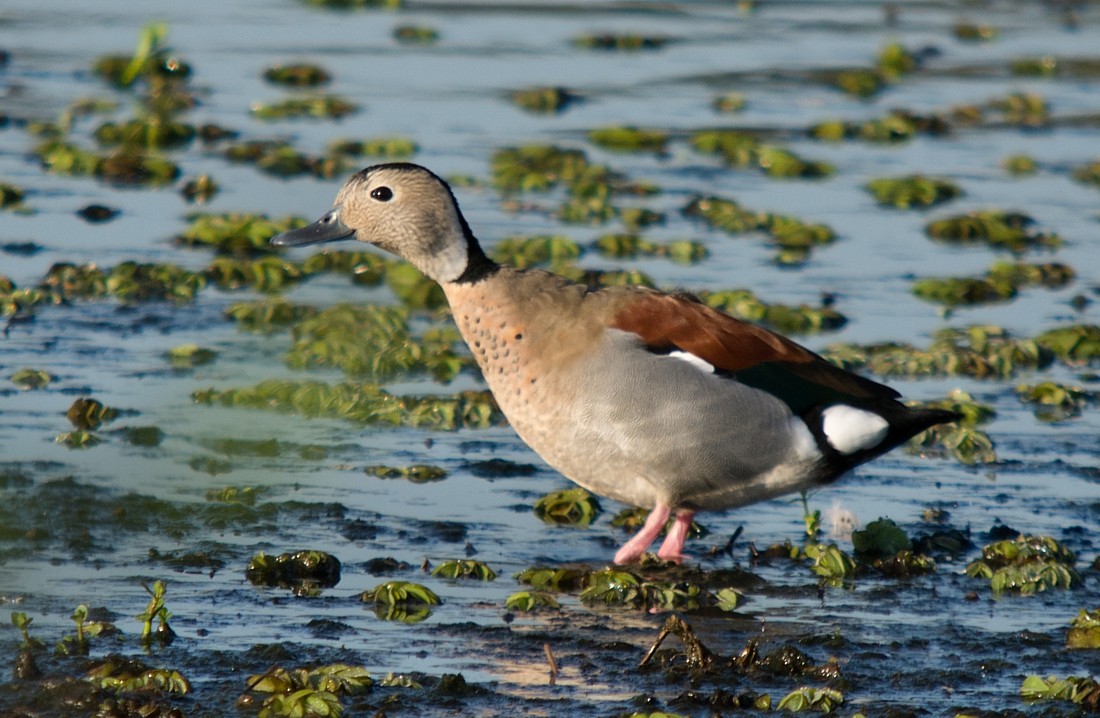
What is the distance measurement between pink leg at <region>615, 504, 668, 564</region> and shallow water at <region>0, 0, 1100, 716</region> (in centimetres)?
13

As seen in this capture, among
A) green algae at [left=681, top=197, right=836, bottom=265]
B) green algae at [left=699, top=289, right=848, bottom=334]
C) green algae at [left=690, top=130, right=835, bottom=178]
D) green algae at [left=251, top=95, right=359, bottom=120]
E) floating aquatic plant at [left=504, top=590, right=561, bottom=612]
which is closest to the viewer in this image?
floating aquatic plant at [left=504, top=590, right=561, bottom=612]

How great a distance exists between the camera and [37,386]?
8.07 m

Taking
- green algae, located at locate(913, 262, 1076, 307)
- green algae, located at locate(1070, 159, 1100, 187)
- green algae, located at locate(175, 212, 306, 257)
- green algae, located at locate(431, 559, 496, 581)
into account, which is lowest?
green algae, located at locate(431, 559, 496, 581)

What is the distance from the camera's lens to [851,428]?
666cm

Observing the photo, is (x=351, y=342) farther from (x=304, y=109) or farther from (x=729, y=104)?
(x=729, y=104)

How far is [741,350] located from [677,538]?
77cm

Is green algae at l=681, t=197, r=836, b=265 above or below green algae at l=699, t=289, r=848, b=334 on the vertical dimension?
above

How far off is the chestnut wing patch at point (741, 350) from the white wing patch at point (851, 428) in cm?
5

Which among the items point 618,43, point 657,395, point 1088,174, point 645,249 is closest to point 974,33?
point 618,43

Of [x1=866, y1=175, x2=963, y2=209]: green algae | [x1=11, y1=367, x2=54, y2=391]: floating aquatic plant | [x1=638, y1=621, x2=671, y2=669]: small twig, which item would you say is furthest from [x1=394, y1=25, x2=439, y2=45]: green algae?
[x1=638, y1=621, x2=671, y2=669]: small twig

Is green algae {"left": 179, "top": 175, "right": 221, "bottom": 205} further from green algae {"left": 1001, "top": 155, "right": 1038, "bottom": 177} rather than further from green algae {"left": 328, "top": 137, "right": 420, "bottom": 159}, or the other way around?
green algae {"left": 1001, "top": 155, "right": 1038, "bottom": 177}

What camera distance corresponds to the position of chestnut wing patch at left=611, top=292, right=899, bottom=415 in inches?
260

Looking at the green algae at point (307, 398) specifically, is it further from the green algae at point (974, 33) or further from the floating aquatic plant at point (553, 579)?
the green algae at point (974, 33)

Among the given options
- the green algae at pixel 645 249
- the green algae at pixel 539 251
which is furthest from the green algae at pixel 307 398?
the green algae at pixel 645 249
